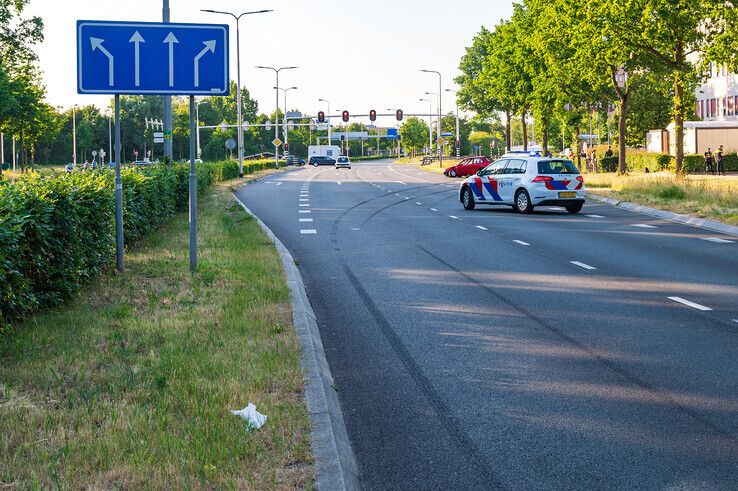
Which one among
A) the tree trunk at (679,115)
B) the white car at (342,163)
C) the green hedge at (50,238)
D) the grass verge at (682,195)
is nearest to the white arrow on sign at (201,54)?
the green hedge at (50,238)

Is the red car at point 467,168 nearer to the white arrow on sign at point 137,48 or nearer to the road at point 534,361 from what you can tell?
the road at point 534,361

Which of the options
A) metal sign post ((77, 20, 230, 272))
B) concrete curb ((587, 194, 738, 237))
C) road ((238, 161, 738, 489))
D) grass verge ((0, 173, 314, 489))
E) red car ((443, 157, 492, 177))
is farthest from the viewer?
red car ((443, 157, 492, 177))

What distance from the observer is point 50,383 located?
6.52m

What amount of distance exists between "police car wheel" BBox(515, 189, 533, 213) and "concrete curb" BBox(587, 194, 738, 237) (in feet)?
10.1

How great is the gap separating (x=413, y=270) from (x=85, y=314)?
584 centimetres

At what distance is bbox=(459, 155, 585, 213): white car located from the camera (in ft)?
86.6

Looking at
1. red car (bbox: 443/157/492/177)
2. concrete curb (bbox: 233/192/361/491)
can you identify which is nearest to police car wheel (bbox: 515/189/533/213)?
concrete curb (bbox: 233/192/361/491)

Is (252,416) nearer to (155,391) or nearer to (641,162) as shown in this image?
(155,391)

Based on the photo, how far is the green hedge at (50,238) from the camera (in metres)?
8.02

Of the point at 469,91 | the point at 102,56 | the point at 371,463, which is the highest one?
the point at 469,91

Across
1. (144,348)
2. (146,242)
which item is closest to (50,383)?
(144,348)

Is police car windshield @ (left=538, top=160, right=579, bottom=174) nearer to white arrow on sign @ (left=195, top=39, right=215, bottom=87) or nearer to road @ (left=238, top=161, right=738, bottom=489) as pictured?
road @ (left=238, top=161, right=738, bottom=489)

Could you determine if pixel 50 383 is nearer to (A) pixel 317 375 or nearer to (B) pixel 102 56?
(A) pixel 317 375

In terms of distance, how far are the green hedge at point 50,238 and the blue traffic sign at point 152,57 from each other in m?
1.36
